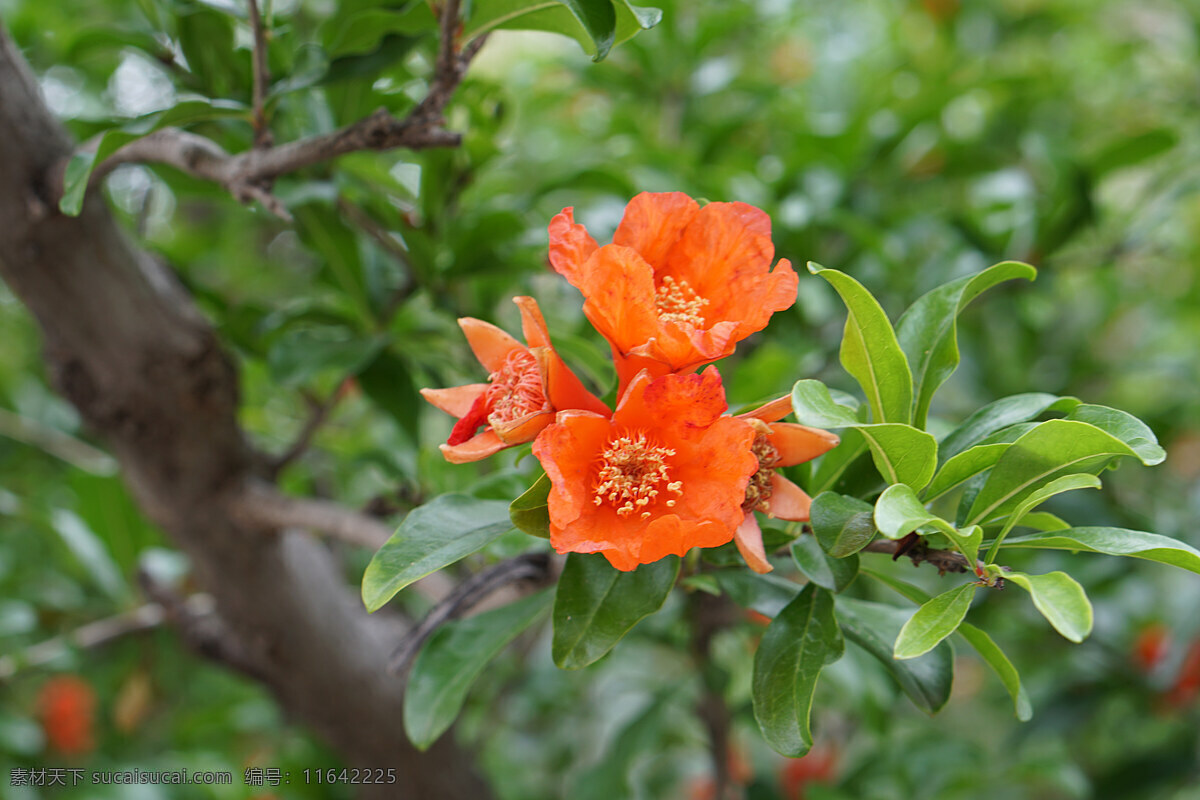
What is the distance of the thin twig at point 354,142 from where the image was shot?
81cm

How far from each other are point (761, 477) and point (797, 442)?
0.14ft

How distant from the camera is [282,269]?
2.56 meters

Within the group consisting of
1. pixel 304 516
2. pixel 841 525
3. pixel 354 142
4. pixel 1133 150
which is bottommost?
pixel 304 516

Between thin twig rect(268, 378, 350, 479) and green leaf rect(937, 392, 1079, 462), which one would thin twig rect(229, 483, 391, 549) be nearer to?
thin twig rect(268, 378, 350, 479)

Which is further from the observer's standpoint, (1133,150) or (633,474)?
(1133,150)

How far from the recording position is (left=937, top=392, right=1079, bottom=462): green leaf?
724 millimetres

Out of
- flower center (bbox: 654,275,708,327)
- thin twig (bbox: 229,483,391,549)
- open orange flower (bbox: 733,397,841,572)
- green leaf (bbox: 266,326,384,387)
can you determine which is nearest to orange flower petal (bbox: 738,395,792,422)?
open orange flower (bbox: 733,397,841,572)

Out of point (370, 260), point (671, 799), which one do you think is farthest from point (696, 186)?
point (671, 799)

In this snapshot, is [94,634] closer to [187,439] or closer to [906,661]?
[187,439]

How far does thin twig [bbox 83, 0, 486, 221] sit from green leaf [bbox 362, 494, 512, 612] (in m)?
0.34

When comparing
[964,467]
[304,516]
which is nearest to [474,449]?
[964,467]

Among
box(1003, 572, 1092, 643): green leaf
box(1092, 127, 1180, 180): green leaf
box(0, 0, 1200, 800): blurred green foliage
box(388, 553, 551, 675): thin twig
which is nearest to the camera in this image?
box(1003, 572, 1092, 643): green leaf

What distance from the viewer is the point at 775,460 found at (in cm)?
69

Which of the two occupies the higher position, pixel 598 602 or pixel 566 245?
pixel 566 245
